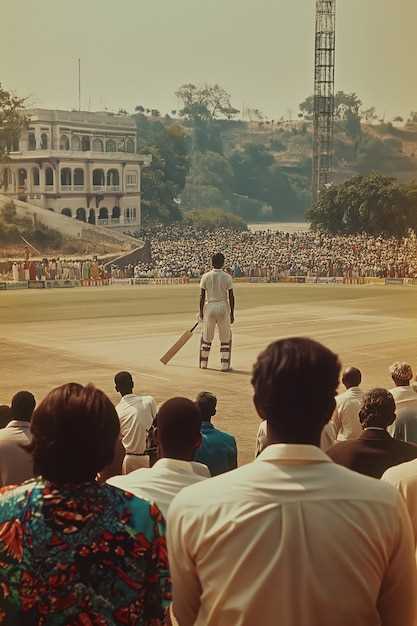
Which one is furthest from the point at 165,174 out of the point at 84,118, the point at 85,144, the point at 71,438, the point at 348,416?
the point at 71,438

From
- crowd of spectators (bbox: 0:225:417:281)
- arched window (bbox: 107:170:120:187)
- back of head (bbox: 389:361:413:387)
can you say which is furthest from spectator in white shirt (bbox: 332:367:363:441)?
arched window (bbox: 107:170:120:187)

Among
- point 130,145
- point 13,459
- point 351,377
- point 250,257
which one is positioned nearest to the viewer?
point 13,459

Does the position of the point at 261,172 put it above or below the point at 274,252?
above

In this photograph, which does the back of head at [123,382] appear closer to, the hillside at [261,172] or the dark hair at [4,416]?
the dark hair at [4,416]

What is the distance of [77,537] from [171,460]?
40.5 inches

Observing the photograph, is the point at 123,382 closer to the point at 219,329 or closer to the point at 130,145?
the point at 219,329

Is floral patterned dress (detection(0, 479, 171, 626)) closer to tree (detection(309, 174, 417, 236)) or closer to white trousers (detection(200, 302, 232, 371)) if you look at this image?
white trousers (detection(200, 302, 232, 371))

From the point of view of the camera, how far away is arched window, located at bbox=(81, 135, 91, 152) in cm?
1791

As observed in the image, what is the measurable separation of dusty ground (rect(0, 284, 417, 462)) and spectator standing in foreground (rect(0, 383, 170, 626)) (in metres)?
5.91

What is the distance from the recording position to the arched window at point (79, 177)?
17.4 metres

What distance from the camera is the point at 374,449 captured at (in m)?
4.61

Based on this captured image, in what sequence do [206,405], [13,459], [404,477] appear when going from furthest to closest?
[206,405]
[13,459]
[404,477]

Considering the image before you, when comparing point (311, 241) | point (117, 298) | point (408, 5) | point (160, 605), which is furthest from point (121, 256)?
point (160, 605)

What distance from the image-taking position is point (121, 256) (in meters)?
18.5
